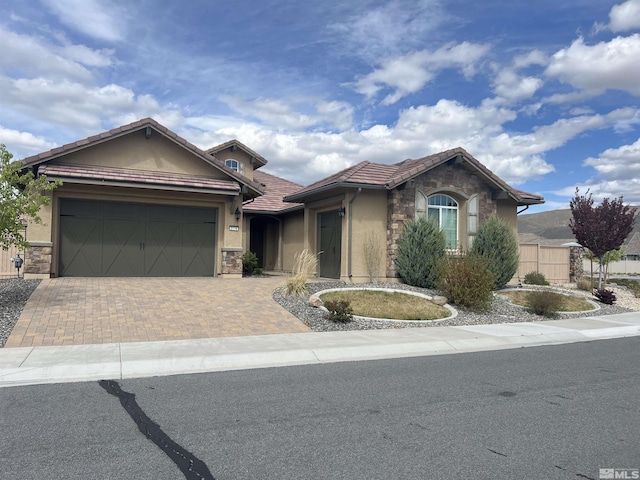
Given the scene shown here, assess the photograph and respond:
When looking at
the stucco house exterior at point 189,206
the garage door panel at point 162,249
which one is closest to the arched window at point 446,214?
the stucco house exterior at point 189,206

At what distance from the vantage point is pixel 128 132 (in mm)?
16656

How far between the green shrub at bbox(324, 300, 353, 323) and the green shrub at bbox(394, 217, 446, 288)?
5716mm

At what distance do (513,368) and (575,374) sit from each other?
86cm

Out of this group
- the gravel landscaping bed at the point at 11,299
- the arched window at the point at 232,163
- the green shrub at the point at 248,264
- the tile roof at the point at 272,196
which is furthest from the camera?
the arched window at the point at 232,163

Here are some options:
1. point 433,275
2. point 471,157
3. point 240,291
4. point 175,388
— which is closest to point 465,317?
point 433,275

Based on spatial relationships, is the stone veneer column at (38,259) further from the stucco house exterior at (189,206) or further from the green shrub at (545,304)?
the green shrub at (545,304)

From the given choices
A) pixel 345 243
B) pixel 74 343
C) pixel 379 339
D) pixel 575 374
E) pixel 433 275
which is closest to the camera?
pixel 575 374

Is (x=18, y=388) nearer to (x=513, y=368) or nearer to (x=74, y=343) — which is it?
(x=74, y=343)

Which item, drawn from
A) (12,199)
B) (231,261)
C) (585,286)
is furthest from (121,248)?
(585,286)

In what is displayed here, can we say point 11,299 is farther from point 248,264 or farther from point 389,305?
point 248,264

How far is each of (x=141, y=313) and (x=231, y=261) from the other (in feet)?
22.4

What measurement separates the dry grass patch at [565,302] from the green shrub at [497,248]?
23.2 inches

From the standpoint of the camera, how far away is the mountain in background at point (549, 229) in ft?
202

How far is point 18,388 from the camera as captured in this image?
6477mm
